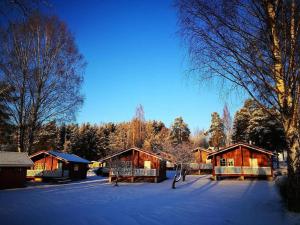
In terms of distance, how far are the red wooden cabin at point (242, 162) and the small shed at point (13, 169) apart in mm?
20277

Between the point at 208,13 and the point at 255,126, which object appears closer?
the point at 208,13

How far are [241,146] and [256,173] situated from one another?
3497 millimetres

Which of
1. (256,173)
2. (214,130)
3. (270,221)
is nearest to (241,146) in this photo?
(256,173)

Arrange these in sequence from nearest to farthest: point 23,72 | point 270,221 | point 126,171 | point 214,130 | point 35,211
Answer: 1. point 270,221
2. point 35,211
3. point 23,72
4. point 126,171
5. point 214,130

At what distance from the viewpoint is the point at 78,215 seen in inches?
433

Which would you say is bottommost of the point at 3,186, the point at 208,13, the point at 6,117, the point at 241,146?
the point at 3,186

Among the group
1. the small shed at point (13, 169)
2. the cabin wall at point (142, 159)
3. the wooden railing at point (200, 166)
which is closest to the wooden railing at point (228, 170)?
the cabin wall at point (142, 159)

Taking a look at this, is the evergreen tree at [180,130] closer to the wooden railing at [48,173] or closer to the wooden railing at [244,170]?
the wooden railing at [244,170]

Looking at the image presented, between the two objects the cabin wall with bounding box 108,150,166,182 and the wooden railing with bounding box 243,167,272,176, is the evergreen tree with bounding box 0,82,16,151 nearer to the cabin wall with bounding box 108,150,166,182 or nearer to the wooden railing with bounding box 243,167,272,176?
the cabin wall with bounding box 108,150,166,182

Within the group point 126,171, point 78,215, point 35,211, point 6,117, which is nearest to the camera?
point 78,215

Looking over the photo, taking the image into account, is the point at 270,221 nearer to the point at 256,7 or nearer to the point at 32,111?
the point at 256,7

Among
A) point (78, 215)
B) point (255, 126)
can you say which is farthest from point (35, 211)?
point (255, 126)

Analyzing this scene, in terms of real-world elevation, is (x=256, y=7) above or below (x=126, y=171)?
above

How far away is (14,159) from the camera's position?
923 inches
